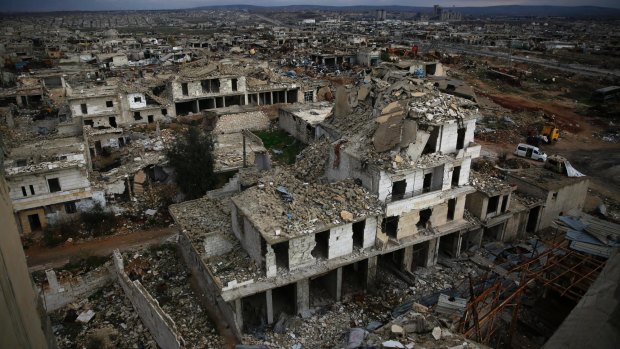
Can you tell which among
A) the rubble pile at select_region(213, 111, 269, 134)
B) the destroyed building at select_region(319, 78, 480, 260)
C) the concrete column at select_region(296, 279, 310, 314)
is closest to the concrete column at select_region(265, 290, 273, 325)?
the concrete column at select_region(296, 279, 310, 314)

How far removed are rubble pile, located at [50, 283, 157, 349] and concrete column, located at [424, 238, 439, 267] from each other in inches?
508

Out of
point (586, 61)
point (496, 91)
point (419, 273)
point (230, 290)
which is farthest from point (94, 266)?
point (586, 61)

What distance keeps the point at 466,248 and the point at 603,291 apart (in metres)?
12.4

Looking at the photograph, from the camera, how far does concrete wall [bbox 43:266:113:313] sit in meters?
18.2

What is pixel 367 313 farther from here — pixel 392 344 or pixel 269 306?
pixel 392 344

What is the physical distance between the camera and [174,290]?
770 inches

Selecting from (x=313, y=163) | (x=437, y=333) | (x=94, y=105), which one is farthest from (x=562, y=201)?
(x=94, y=105)

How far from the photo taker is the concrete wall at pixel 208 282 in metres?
16.7

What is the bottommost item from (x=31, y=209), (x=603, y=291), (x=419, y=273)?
(x=419, y=273)

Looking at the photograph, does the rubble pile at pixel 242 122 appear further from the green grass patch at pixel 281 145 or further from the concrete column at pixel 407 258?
the concrete column at pixel 407 258

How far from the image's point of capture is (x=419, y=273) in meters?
20.7

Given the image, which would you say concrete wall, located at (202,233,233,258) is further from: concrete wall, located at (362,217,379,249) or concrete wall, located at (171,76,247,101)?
concrete wall, located at (171,76,247,101)

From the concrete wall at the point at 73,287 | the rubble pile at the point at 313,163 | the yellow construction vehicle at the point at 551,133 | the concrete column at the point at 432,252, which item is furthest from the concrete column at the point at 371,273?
the yellow construction vehicle at the point at 551,133

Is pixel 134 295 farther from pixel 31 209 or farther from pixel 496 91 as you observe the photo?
pixel 496 91
